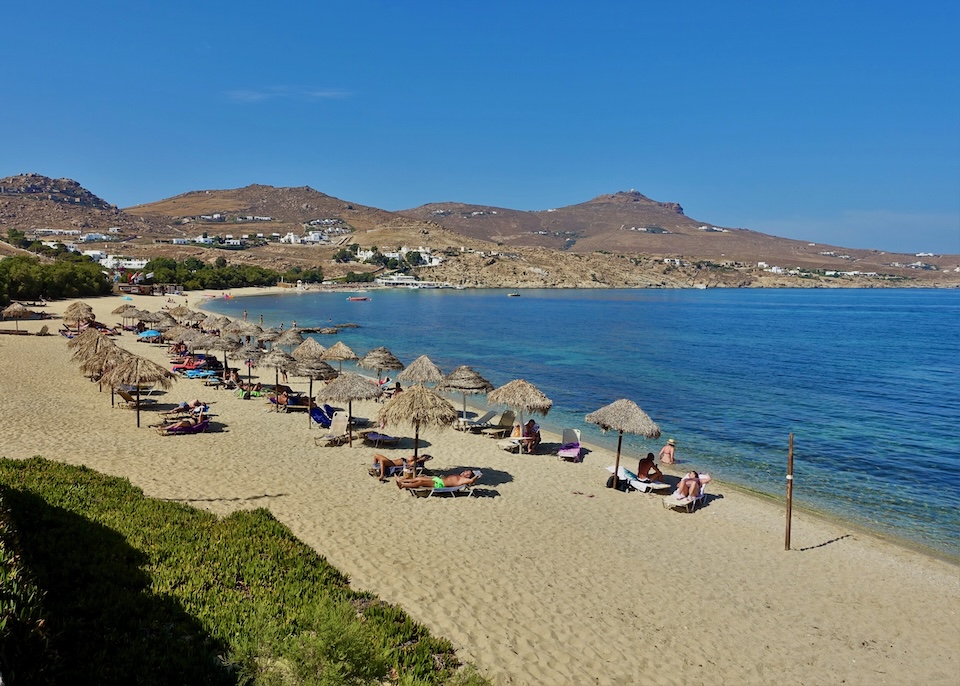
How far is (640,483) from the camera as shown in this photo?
13609 millimetres

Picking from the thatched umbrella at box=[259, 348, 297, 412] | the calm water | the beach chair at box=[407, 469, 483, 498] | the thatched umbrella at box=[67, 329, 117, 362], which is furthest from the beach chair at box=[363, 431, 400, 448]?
the thatched umbrella at box=[67, 329, 117, 362]

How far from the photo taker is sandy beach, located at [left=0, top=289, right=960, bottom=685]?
7.06 m

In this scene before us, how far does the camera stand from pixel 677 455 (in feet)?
58.3

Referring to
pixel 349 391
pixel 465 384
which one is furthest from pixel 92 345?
pixel 465 384

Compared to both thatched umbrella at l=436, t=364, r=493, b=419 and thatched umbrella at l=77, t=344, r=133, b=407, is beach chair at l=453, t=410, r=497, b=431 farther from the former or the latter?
thatched umbrella at l=77, t=344, r=133, b=407

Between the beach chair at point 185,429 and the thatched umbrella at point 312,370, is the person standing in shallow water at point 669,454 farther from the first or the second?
the beach chair at point 185,429

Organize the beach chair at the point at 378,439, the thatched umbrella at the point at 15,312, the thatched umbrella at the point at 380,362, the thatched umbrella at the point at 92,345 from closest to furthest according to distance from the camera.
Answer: the beach chair at the point at 378,439 → the thatched umbrella at the point at 92,345 → the thatched umbrella at the point at 380,362 → the thatched umbrella at the point at 15,312

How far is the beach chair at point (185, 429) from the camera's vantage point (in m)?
15.8

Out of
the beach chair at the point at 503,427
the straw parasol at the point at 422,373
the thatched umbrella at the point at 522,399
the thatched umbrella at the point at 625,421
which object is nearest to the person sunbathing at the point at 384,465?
the thatched umbrella at the point at 522,399

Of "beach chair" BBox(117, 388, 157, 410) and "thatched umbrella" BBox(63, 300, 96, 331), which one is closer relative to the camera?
"beach chair" BBox(117, 388, 157, 410)

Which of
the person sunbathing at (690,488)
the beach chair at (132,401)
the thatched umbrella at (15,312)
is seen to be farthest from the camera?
the thatched umbrella at (15,312)

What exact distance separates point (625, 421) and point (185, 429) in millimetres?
11717

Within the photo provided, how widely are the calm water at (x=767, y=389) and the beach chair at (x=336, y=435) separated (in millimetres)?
7882

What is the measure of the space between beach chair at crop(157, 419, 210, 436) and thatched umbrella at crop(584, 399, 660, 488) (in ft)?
35.4
